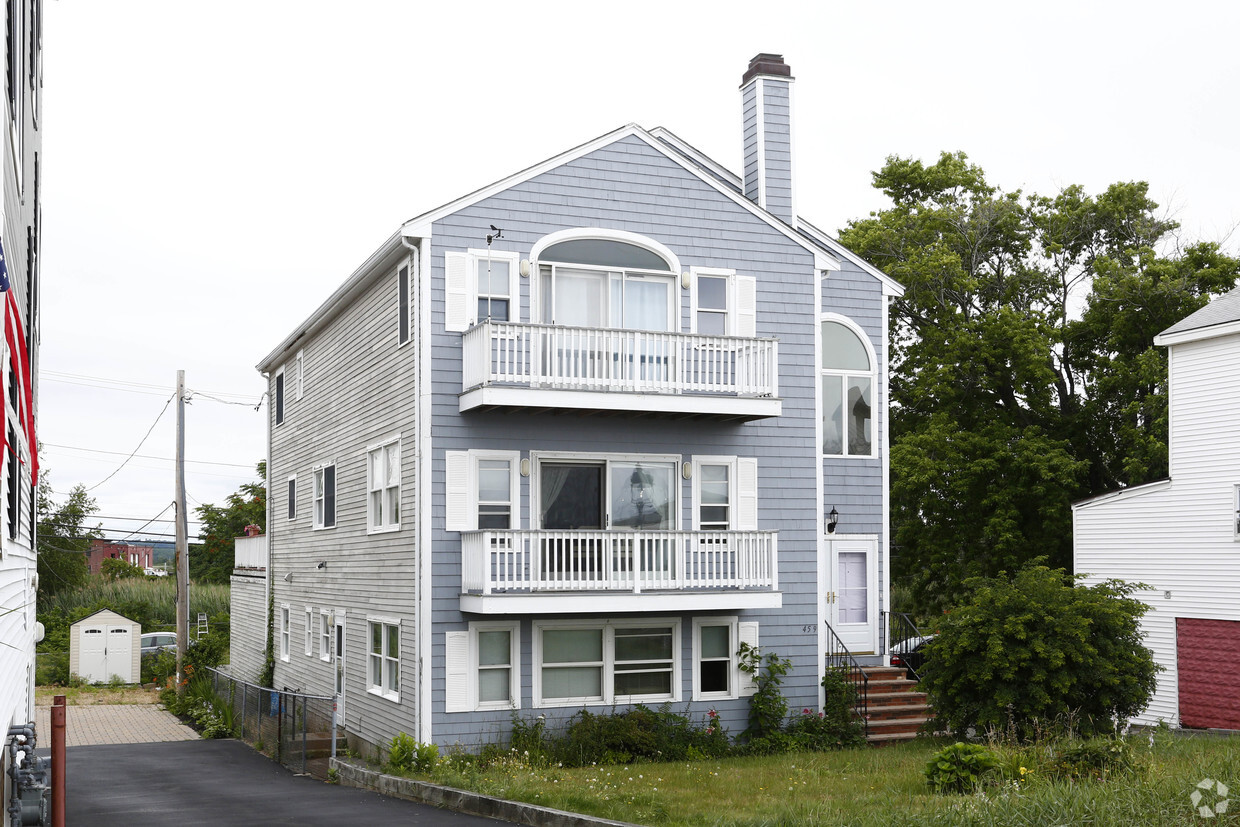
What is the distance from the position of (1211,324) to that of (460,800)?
674 inches

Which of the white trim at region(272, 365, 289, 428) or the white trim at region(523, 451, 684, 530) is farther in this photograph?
the white trim at region(272, 365, 289, 428)

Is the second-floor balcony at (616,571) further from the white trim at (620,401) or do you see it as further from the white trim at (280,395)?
the white trim at (280,395)

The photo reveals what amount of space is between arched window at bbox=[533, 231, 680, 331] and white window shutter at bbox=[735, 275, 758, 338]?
45.2 inches

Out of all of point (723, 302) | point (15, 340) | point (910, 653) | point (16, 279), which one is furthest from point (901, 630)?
point (15, 340)

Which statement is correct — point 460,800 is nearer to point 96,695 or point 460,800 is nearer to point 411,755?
point 411,755

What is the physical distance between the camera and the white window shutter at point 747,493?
787 inches

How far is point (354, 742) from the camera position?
21.2m

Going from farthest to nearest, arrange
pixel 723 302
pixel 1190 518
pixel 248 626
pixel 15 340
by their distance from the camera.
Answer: pixel 248 626 → pixel 1190 518 → pixel 723 302 → pixel 15 340

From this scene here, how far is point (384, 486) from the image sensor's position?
799 inches

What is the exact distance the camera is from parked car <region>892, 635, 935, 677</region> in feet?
73.7

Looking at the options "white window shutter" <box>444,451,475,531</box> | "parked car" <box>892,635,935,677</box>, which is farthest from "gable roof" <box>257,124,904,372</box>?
"parked car" <box>892,635,935,677</box>

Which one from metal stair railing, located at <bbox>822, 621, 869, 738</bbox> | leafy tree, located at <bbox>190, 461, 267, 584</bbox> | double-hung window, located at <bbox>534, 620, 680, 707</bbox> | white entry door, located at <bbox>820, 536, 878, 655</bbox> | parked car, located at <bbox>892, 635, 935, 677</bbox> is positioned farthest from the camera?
leafy tree, located at <bbox>190, 461, 267, 584</bbox>

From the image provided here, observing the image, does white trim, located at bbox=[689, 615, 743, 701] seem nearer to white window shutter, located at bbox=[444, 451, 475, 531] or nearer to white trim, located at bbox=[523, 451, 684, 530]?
white trim, located at bbox=[523, 451, 684, 530]

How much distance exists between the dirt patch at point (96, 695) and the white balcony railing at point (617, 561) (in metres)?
19.6
